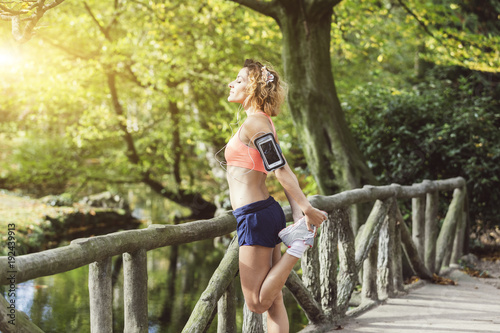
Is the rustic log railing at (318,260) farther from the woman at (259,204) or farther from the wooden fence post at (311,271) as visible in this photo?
the woman at (259,204)

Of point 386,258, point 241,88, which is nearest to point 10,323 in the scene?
point 241,88

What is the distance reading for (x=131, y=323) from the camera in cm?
278

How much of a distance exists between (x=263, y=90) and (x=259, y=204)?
58 centimetres

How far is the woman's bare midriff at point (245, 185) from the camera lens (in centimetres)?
267

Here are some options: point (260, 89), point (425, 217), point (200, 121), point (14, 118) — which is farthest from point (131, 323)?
point (14, 118)

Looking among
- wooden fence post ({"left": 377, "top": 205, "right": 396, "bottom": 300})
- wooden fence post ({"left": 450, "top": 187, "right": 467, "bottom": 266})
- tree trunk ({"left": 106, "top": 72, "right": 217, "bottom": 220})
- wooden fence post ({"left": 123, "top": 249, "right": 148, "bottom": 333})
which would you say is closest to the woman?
wooden fence post ({"left": 123, "top": 249, "right": 148, "bottom": 333})

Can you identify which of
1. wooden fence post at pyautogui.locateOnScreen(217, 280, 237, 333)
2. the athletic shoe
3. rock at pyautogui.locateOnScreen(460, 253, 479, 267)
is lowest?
rock at pyautogui.locateOnScreen(460, 253, 479, 267)

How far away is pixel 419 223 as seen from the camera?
6.11m

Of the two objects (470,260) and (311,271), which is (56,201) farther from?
(311,271)

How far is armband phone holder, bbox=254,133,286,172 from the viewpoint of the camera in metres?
2.53

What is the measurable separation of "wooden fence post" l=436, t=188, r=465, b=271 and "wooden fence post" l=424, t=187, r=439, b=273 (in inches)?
9.0

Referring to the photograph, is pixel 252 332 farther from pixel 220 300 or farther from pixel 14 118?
pixel 14 118

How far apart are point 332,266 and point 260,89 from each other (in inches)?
84.1

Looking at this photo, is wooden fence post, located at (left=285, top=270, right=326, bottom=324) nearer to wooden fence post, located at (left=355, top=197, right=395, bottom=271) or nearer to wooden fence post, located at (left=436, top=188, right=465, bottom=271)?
wooden fence post, located at (left=355, top=197, right=395, bottom=271)
